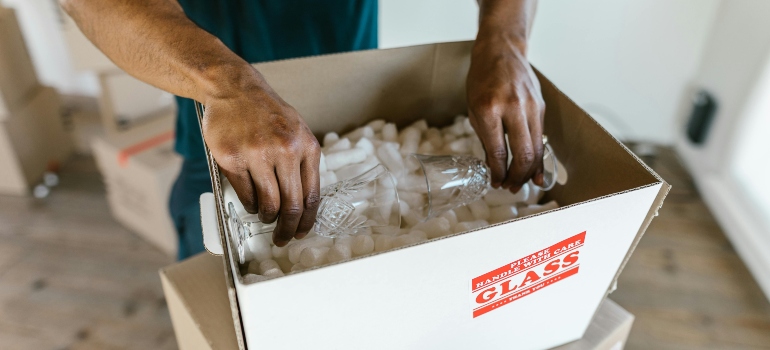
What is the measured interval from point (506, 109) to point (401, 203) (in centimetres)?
17

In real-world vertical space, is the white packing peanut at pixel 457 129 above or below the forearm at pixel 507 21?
below

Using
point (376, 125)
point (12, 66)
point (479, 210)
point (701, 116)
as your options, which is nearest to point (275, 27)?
point (376, 125)

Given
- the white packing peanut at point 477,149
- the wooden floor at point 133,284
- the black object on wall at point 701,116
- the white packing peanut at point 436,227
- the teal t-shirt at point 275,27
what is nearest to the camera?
the white packing peanut at point 436,227

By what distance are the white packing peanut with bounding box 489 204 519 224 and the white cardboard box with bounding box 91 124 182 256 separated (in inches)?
45.3

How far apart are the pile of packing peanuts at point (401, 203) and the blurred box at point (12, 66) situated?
145 cm

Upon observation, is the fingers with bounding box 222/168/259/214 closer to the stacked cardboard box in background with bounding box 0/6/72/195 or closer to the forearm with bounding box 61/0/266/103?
the forearm with bounding box 61/0/266/103

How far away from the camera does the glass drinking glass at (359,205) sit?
2.01 feet

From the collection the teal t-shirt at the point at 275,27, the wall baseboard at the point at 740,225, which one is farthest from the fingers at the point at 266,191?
the wall baseboard at the point at 740,225

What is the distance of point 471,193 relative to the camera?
70cm

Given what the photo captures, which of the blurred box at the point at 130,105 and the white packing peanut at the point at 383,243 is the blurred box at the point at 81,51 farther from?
the white packing peanut at the point at 383,243

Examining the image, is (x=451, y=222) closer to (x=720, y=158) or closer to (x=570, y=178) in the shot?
(x=570, y=178)

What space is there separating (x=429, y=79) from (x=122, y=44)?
41cm

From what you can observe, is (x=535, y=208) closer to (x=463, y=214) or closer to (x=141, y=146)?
(x=463, y=214)

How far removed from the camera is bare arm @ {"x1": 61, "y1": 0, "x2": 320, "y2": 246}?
0.50 m
